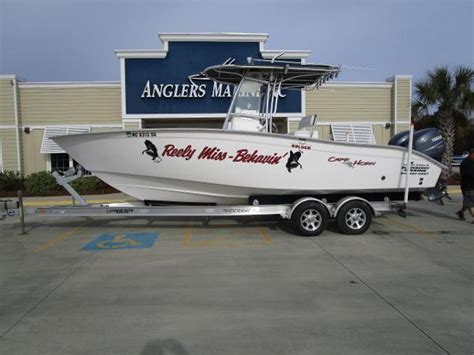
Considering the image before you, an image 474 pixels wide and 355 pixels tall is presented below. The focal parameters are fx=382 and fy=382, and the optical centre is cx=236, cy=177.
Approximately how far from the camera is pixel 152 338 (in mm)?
3473

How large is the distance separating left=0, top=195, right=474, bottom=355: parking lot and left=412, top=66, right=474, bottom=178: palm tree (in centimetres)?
1210

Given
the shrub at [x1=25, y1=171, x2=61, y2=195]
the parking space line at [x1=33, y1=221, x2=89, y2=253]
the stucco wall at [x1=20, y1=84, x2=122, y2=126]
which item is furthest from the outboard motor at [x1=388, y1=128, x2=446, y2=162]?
the stucco wall at [x1=20, y1=84, x2=122, y2=126]

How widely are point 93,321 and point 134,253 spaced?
264 cm

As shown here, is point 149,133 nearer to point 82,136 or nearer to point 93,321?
point 82,136

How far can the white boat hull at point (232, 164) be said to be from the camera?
7.08 metres

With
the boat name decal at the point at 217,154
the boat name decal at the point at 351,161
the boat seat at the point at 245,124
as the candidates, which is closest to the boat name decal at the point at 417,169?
the boat name decal at the point at 351,161

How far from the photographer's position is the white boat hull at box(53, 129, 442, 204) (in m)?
7.08

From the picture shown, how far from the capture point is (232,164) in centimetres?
718

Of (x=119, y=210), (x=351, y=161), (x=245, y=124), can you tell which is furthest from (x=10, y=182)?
(x=351, y=161)

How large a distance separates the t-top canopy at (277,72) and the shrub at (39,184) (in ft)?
32.2

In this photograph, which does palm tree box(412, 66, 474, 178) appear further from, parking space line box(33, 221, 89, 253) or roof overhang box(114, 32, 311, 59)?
parking space line box(33, 221, 89, 253)

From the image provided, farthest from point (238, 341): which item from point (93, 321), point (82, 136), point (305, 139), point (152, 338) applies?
point (82, 136)

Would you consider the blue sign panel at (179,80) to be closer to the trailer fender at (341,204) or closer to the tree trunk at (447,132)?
the tree trunk at (447,132)

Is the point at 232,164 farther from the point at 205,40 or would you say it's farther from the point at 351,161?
the point at 205,40
